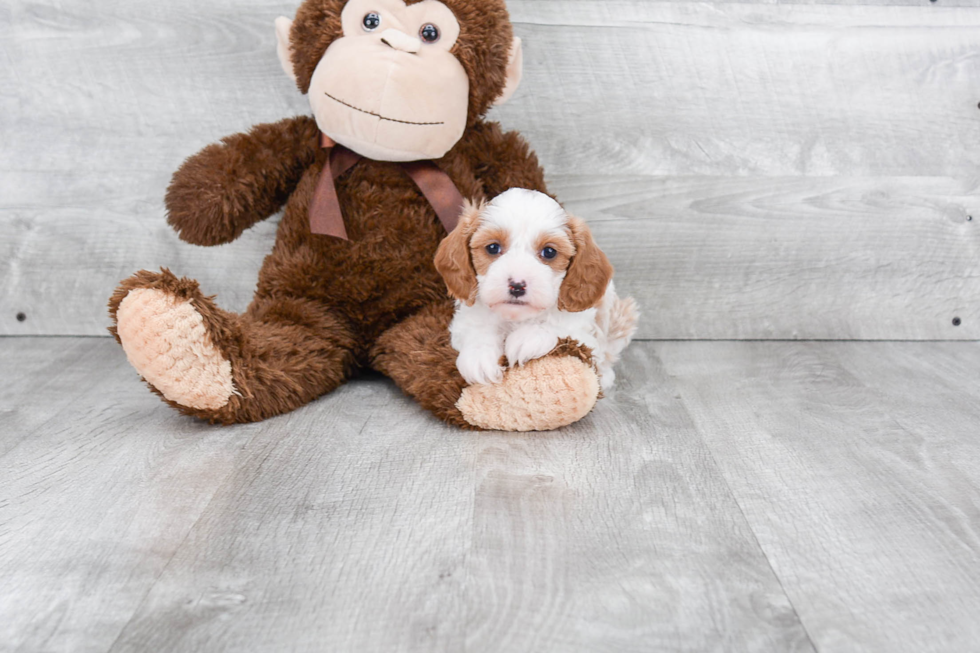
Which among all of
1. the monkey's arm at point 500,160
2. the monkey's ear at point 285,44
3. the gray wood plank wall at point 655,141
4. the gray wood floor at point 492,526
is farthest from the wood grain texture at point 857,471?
the monkey's ear at point 285,44

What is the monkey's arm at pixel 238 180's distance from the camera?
114 centimetres

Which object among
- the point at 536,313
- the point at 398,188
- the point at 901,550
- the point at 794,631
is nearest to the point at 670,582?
the point at 794,631

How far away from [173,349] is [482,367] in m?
0.37

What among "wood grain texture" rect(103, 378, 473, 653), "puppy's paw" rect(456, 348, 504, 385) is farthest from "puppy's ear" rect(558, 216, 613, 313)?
"wood grain texture" rect(103, 378, 473, 653)

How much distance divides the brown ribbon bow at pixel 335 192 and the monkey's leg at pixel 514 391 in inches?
7.7

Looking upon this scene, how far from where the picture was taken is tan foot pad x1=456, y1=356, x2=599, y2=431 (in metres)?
0.99

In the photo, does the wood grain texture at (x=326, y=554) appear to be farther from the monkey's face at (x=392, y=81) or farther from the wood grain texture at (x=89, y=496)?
Answer: the monkey's face at (x=392, y=81)

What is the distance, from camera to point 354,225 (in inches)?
46.3

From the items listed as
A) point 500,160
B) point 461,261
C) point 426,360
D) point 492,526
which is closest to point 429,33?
point 500,160

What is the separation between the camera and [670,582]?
28.1 inches

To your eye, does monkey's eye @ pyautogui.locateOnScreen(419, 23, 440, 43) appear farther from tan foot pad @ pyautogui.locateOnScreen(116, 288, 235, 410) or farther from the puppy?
tan foot pad @ pyautogui.locateOnScreen(116, 288, 235, 410)

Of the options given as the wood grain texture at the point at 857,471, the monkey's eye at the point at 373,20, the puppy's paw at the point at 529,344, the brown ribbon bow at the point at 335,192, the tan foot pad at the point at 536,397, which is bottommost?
the wood grain texture at the point at 857,471

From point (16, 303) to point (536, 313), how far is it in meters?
1.04

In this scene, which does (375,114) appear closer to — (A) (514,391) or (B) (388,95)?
(B) (388,95)
